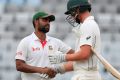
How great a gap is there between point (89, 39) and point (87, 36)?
4 cm

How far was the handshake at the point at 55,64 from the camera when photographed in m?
7.46

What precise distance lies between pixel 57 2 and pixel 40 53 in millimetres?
19263

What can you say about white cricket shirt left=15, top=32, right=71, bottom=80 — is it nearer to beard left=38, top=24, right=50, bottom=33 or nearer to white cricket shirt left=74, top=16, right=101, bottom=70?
beard left=38, top=24, right=50, bottom=33

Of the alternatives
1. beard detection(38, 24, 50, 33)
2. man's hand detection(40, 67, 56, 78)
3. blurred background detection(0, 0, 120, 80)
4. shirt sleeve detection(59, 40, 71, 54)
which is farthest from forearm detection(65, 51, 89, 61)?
blurred background detection(0, 0, 120, 80)

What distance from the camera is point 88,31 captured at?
7277mm

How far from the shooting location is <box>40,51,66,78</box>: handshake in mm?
7455

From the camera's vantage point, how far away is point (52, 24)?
27.1m

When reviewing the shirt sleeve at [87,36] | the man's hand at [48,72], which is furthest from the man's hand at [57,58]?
the man's hand at [48,72]

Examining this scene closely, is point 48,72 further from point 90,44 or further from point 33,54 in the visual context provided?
point 90,44

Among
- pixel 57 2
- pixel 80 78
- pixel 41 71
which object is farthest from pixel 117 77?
pixel 57 2

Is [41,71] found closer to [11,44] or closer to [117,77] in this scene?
[117,77]

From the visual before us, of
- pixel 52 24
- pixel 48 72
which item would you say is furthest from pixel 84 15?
pixel 52 24

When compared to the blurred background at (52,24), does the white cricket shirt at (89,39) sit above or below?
above

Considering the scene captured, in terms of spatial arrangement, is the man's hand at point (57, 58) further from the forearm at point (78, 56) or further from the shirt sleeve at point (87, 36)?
the shirt sleeve at point (87, 36)
